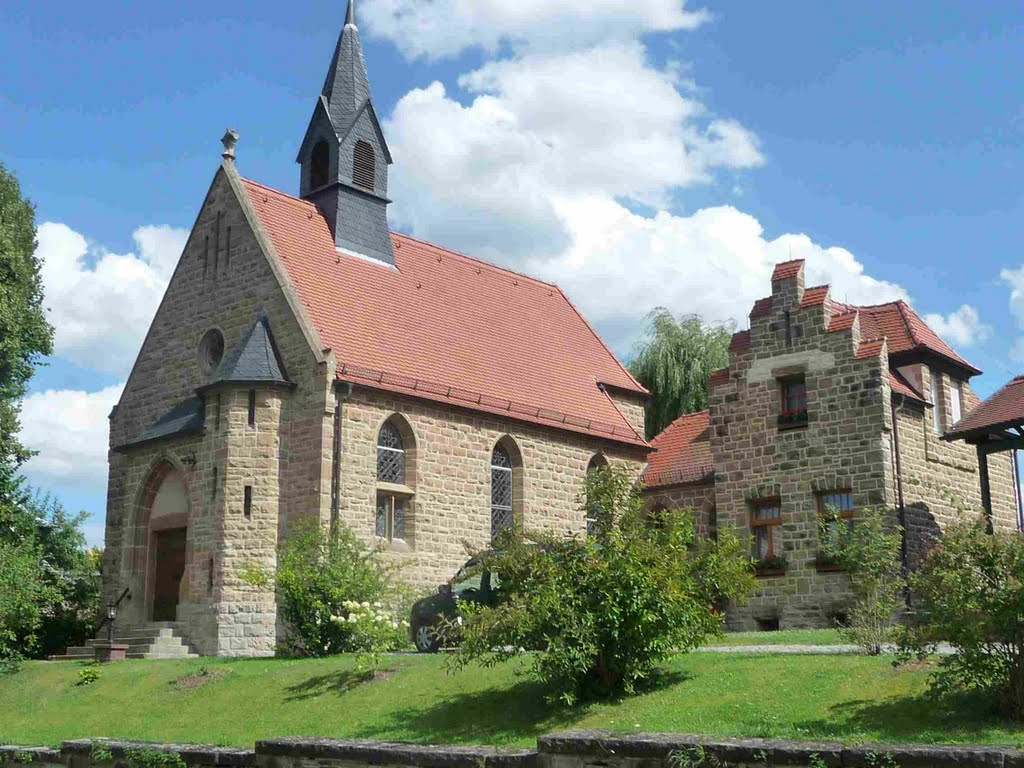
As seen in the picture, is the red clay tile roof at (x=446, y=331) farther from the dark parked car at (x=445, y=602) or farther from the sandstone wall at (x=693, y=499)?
the dark parked car at (x=445, y=602)

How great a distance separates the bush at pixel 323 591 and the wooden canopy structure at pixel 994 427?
11.9m

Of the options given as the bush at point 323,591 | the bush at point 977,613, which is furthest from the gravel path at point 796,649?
the bush at point 323,591

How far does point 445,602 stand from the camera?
22.2m

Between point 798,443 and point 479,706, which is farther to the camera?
point 798,443

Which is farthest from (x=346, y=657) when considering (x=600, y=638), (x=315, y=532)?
(x=600, y=638)

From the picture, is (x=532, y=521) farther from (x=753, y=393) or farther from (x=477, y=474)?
(x=753, y=393)

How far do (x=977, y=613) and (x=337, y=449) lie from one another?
55.5 ft

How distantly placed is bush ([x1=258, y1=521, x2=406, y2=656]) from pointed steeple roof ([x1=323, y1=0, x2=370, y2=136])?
14057 millimetres

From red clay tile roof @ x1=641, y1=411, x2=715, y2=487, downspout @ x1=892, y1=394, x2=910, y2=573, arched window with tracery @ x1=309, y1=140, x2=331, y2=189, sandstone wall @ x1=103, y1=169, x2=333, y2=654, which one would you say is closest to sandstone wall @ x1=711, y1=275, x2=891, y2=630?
downspout @ x1=892, y1=394, x2=910, y2=573

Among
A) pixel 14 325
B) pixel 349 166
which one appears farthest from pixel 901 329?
pixel 14 325

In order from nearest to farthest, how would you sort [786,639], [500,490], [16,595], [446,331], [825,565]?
[786,639], [16,595], [825,565], [500,490], [446,331]

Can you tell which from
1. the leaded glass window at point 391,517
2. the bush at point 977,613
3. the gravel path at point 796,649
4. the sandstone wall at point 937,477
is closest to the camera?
the bush at point 977,613

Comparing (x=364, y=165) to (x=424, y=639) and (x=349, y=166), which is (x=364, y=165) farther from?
(x=424, y=639)

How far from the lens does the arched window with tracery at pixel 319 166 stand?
32188 mm
